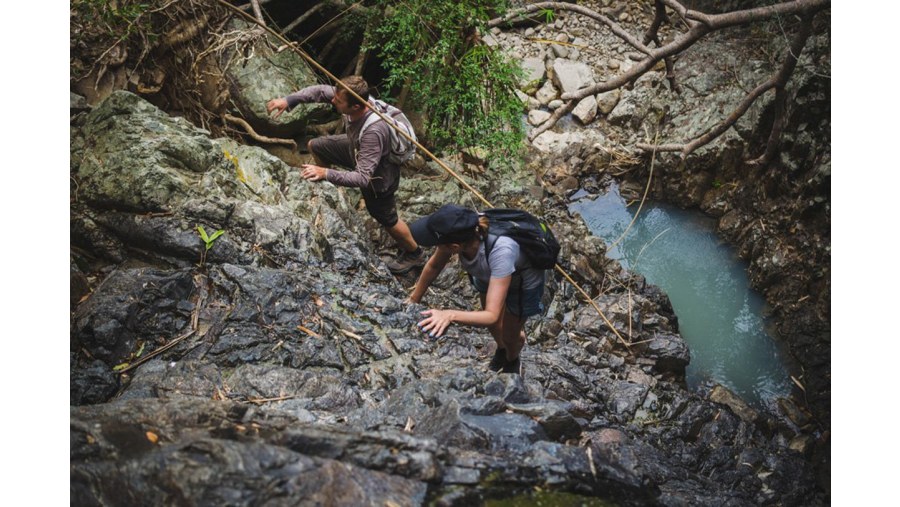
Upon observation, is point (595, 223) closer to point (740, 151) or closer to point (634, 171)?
point (634, 171)

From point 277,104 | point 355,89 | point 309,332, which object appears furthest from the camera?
point 277,104

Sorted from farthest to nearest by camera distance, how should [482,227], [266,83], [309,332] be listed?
[266,83] < [309,332] < [482,227]

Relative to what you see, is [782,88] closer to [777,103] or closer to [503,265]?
[777,103]

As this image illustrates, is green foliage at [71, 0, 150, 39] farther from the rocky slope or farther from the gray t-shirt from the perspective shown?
the gray t-shirt

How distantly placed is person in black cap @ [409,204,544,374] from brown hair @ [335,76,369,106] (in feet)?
4.95

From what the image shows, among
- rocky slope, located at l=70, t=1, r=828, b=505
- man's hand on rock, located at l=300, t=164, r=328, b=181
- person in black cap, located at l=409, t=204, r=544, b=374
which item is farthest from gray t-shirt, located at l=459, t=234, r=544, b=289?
man's hand on rock, located at l=300, t=164, r=328, b=181

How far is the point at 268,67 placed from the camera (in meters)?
6.39

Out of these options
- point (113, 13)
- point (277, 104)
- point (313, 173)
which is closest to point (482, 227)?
point (313, 173)

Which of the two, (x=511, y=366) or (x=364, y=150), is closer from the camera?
(x=511, y=366)

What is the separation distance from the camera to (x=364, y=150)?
4.67 meters

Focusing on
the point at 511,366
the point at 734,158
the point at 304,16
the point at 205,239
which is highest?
the point at 304,16

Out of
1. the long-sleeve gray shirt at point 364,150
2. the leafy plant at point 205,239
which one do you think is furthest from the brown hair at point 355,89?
the leafy plant at point 205,239

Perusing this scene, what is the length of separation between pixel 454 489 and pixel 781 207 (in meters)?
6.35

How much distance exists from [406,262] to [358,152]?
1.54 m
